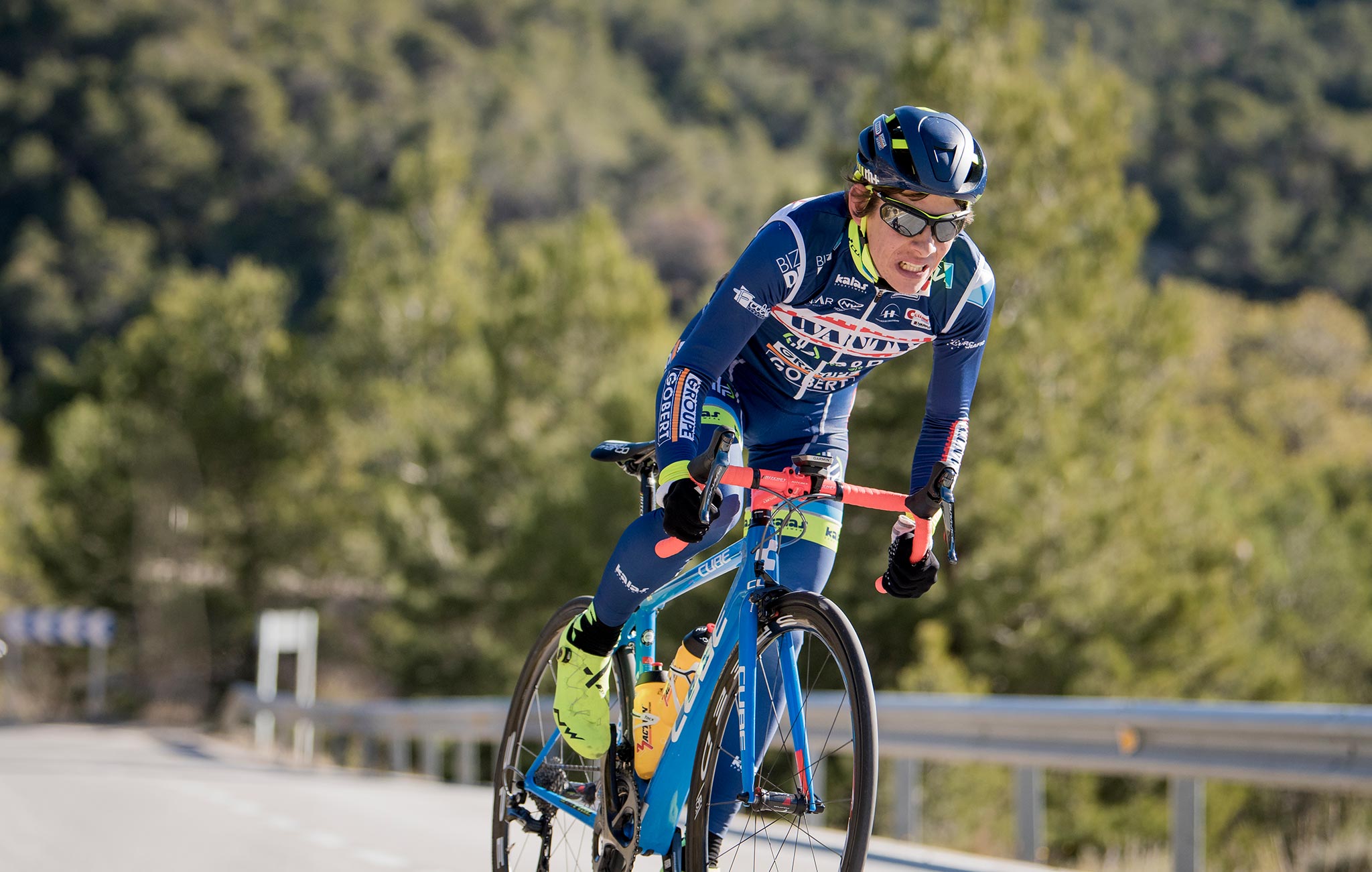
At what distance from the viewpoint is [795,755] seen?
354 centimetres

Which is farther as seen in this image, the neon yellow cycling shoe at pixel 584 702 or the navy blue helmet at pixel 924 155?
the neon yellow cycling shoe at pixel 584 702

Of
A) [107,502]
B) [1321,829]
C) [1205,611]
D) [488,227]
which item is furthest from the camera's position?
[488,227]

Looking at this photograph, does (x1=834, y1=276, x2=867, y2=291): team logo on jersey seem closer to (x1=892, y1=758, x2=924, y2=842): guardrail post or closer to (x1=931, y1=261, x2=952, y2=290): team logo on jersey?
(x1=931, y1=261, x2=952, y2=290): team logo on jersey

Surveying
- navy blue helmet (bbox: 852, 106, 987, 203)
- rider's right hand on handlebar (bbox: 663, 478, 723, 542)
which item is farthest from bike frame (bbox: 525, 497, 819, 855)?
navy blue helmet (bbox: 852, 106, 987, 203)

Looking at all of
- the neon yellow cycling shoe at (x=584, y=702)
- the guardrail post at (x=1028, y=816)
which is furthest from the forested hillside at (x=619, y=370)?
the neon yellow cycling shoe at (x=584, y=702)

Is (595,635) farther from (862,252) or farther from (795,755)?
(862,252)

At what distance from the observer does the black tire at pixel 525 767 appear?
183 inches

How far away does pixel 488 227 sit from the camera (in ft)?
297

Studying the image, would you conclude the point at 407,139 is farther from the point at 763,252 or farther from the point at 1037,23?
the point at 763,252

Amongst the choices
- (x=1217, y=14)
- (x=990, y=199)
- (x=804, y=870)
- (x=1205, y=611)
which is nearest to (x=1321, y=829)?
(x=1205, y=611)

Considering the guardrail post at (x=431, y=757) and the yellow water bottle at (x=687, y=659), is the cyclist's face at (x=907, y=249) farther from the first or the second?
the guardrail post at (x=431, y=757)

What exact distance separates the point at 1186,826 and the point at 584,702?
336 centimetres

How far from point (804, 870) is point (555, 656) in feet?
3.26

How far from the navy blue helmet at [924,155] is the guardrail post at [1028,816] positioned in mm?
4843
